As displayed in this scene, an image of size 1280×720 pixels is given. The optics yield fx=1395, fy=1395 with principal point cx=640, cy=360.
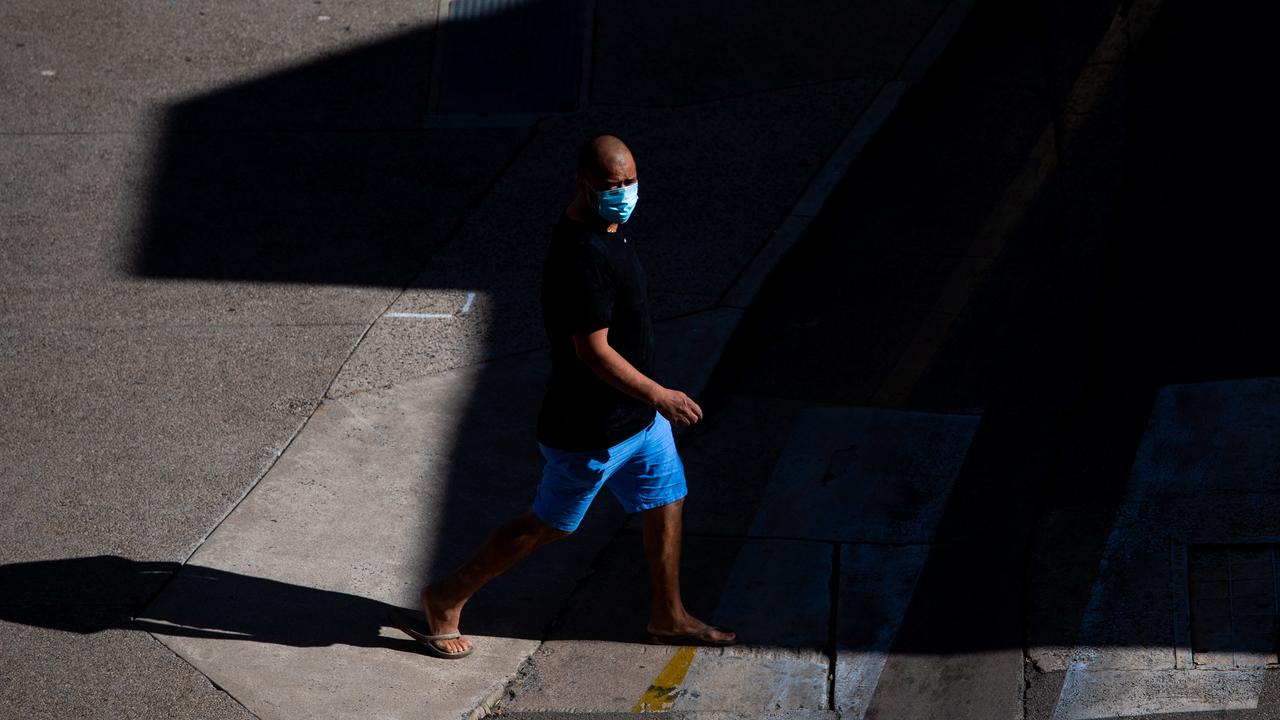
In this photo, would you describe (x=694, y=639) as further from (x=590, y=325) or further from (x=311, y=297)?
(x=311, y=297)

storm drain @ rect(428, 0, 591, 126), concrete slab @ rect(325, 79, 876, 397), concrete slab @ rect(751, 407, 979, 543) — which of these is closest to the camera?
concrete slab @ rect(751, 407, 979, 543)

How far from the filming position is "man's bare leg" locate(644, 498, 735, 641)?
5.16 metres

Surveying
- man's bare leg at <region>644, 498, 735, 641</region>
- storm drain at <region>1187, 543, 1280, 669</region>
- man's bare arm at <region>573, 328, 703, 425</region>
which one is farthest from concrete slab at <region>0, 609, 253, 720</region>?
storm drain at <region>1187, 543, 1280, 669</region>

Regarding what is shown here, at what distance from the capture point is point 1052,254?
26.2 feet

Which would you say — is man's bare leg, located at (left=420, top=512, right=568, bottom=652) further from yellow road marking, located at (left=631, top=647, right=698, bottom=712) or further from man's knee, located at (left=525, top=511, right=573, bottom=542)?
yellow road marking, located at (left=631, top=647, right=698, bottom=712)

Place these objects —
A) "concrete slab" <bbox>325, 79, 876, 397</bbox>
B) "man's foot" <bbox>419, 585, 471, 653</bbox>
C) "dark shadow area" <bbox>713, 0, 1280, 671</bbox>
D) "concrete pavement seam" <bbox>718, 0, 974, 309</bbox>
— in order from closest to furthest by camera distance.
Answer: "man's foot" <bbox>419, 585, 471, 653</bbox> < "dark shadow area" <bbox>713, 0, 1280, 671</bbox> < "concrete slab" <bbox>325, 79, 876, 397</bbox> < "concrete pavement seam" <bbox>718, 0, 974, 309</bbox>

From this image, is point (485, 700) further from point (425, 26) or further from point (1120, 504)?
point (425, 26)

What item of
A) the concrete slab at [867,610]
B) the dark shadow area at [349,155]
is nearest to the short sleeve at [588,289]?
the concrete slab at [867,610]

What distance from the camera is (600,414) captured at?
4855mm

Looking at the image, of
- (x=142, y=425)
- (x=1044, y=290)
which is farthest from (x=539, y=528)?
(x=1044, y=290)

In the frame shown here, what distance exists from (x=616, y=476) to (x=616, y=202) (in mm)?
1057

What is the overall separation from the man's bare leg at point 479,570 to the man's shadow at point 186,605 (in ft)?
0.53

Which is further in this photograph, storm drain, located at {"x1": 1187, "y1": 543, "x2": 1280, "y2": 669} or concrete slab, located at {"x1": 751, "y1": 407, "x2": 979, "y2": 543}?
concrete slab, located at {"x1": 751, "y1": 407, "x2": 979, "y2": 543}

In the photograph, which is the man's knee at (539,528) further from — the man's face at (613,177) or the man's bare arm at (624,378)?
the man's face at (613,177)
